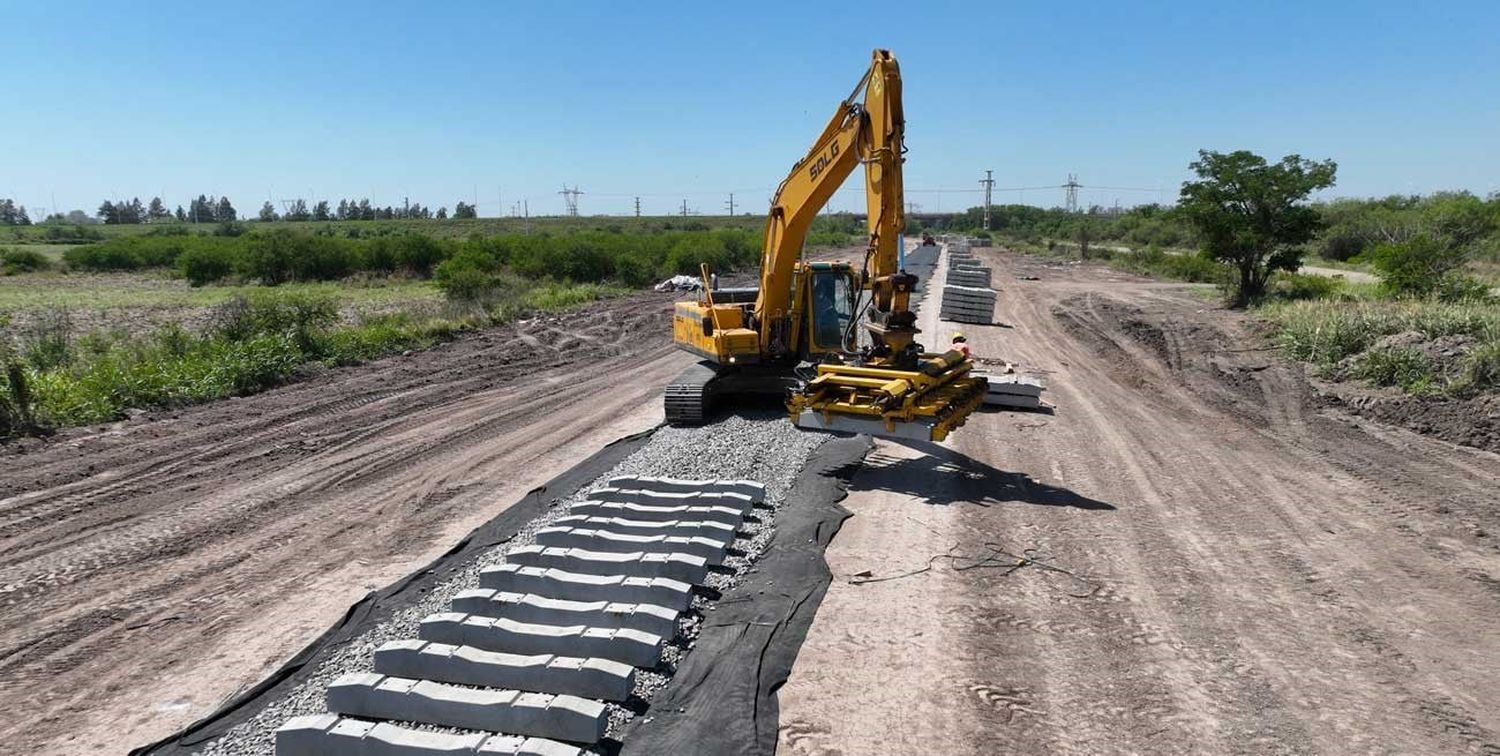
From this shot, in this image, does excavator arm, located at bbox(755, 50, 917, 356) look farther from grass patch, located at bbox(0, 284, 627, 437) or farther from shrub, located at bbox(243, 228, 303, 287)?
shrub, located at bbox(243, 228, 303, 287)

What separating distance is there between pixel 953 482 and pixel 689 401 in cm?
388

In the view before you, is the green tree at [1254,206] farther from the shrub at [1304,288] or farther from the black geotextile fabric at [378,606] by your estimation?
the black geotextile fabric at [378,606]

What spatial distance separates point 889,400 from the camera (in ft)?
28.5

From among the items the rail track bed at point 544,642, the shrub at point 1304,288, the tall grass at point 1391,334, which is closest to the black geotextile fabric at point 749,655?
the rail track bed at point 544,642

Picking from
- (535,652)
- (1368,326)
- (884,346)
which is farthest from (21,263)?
(1368,326)

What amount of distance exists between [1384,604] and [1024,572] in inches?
103

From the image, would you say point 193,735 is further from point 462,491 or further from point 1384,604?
point 1384,604

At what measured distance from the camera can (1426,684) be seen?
5461 mm

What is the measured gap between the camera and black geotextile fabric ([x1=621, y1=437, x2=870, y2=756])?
473 cm

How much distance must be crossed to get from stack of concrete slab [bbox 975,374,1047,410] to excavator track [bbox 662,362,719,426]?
446 centimetres

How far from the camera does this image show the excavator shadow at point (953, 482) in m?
9.12

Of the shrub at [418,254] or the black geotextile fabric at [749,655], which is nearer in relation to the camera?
the black geotextile fabric at [749,655]

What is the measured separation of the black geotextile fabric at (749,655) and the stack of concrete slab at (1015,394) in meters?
5.96

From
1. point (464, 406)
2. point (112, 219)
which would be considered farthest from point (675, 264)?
point (112, 219)
